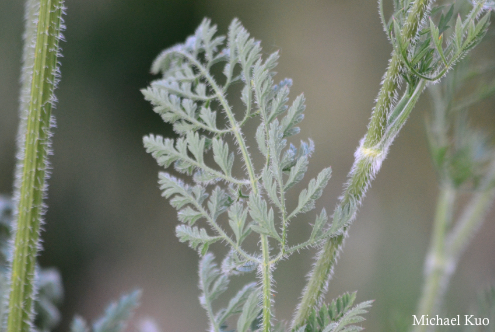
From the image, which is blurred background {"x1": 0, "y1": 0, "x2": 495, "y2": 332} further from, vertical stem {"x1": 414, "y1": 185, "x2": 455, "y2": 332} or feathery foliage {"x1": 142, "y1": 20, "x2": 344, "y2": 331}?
feathery foliage {"x1": 142, "y1": 20, "x2": 344, "y2": 331}

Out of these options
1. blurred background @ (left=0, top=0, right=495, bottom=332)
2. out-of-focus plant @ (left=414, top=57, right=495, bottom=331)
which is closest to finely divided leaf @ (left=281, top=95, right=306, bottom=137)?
out-of-focus plant @ (left=414, top=57, right=495, bottom=331)

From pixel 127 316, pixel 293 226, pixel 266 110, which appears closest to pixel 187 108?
pixel 266 110

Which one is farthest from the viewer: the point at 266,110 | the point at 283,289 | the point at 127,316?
the point at 283,289

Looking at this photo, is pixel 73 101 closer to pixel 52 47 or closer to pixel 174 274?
pixel 174 274

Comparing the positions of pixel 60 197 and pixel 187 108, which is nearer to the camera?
pixel 187 108

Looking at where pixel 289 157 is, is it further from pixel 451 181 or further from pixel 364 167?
pixel 451 181

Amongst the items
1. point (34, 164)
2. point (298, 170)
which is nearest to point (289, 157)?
point (298, 170)
